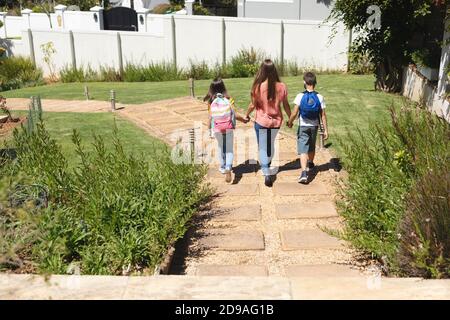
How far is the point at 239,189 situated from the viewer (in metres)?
6.72

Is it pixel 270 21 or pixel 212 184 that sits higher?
pixel 270 21

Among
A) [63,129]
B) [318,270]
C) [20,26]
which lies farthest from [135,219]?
[20,26]

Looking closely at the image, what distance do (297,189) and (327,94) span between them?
5943mm

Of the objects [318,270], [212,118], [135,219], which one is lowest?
[318,270]

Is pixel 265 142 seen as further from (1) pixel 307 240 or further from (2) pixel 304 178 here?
(1) pixel 307 240

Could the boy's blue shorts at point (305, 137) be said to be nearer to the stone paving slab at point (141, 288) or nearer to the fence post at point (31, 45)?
the stone paving slab at point (141, 288)

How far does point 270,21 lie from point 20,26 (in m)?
23.7

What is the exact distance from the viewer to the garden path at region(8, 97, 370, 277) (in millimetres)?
4738

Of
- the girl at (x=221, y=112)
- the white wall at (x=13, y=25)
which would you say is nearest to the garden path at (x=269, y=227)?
the girl at (x=221, y=112)

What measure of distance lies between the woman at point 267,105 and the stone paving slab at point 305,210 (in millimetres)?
753

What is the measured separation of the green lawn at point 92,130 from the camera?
8.55 m

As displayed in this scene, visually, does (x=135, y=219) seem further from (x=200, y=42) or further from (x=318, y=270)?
(x=200, y=42)
